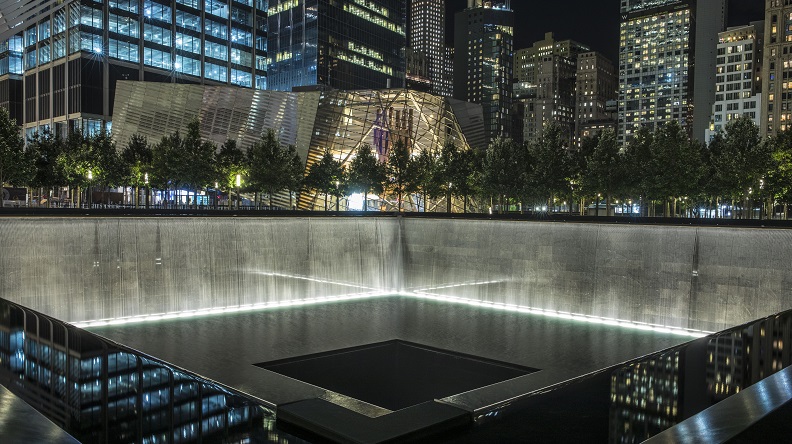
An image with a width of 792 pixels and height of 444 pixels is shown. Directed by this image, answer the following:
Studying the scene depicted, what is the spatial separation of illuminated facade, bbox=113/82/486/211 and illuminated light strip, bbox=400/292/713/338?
34791 mm

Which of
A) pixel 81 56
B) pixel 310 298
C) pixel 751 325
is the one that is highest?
pixel 81 56

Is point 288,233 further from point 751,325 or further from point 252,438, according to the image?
point 252,438

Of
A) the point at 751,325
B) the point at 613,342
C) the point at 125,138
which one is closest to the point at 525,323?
the point at 613,342

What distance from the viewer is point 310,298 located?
3105 cm

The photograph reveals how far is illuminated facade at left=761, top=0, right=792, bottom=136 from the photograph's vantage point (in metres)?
122

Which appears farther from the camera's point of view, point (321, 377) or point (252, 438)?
point (321, 377)

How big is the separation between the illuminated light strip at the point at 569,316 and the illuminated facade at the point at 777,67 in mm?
113008

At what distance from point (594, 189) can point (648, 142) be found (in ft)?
20.6

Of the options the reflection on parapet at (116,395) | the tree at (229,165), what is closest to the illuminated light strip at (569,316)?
the reflection on parapet at (116,395)

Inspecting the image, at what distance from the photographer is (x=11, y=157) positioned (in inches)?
1731

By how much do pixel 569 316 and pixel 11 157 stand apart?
37.6 metres

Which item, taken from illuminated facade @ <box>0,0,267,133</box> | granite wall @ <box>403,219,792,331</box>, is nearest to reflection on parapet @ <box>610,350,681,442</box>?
granite wall @ <box>403,219,792,331</box>

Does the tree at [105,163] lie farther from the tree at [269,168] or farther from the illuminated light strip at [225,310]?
the illuminated light strip at [225,310]

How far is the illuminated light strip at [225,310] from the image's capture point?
23578 millimetres
